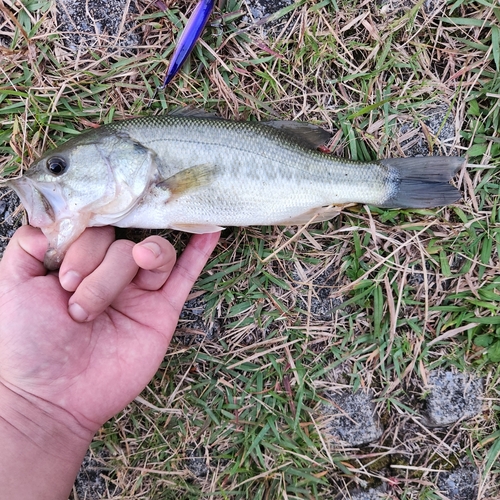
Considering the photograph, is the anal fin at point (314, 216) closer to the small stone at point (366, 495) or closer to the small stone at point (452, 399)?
the small stone at point (452, 399)

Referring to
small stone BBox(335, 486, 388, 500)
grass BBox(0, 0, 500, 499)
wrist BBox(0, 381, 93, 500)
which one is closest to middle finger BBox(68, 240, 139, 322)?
wrist BBox(0, 381, 93, 500)

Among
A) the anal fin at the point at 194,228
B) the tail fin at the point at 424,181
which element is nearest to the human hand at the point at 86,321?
the anal fin at the point at 194,228

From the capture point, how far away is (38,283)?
2643 mm

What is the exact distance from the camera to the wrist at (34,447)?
8.18ft

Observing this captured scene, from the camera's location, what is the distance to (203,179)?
9.62ft

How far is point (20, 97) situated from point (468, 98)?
133 inches

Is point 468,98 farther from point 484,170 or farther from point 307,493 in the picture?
point 307,493

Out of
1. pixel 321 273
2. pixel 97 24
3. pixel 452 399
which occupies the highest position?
Answer: pixel 97 24

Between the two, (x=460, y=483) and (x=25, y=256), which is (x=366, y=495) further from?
(x=25, y=256)

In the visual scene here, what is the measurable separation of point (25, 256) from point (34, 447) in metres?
1.12

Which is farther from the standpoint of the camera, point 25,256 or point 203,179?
point 203,179

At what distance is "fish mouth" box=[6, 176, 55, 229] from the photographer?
2717 mm

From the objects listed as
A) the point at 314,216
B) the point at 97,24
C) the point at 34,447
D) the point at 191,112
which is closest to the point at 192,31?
the point at 191,112

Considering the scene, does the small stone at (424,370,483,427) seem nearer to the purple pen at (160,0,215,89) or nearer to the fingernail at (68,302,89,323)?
the fingernail at (68,302,89,323)
